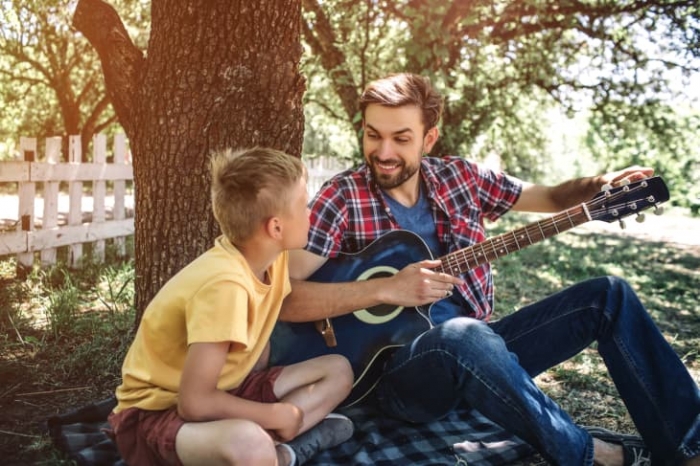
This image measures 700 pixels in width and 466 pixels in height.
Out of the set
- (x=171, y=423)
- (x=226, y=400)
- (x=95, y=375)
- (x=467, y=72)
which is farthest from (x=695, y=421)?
(x=467, y=72)

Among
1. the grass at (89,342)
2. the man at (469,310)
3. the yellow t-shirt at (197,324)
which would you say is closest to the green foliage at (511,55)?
the grass at (89,342)

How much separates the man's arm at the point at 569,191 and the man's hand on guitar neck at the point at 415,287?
866 mm

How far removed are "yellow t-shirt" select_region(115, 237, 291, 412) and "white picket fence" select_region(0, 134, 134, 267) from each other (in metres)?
4.07

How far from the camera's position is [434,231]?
2.94m

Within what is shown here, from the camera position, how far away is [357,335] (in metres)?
2.64

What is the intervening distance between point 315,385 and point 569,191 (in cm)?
160

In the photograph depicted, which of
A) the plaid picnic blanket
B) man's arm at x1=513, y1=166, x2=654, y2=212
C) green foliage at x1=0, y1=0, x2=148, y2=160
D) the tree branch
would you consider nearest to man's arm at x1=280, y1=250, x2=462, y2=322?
the plaid picnic blanket

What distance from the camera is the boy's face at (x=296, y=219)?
85.4 inches

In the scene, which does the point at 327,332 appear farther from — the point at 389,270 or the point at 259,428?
the point at 259,428

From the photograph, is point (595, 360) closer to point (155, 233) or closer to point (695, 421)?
point (695, 421)

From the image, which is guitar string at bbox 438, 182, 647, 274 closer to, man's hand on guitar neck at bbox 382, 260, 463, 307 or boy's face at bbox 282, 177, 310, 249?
man's hand on guitar neck at bbox 382, 260, 463, 307

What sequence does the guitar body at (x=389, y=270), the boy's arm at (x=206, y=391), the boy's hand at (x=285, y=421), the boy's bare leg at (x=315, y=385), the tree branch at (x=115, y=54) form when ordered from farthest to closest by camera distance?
the tree branch at (x=115, y=54), the guitar body at (x=389, y=270), the boy's bare leg at (x=315, y=385), the boy's hand at (x=285, y=421), the boy's arm at (x=206, y=391)

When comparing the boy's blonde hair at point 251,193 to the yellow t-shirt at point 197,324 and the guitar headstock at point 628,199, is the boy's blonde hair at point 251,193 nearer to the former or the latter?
the yellow t-shirt at point 197,324

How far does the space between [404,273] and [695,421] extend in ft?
4.01
